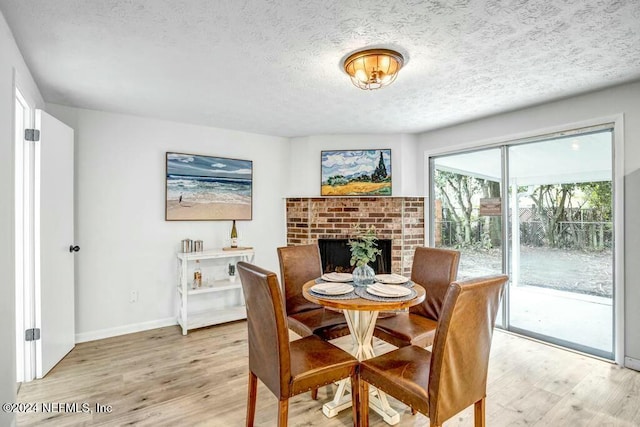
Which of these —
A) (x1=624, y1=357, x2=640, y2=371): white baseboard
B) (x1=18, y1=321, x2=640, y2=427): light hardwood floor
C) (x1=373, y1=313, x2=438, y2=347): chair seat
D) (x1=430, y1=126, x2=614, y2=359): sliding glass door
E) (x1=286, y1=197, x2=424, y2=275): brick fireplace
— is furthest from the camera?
(x1=286, y1=197, x2=424, y2=275): brick fireplace

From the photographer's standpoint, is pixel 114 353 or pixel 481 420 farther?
pixel 114 353

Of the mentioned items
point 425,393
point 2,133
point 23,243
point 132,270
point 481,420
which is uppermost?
point 2,133

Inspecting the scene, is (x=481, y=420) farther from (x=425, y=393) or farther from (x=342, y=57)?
(x=342, y=57)

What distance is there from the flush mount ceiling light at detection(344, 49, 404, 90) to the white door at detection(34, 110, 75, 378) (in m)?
2.39

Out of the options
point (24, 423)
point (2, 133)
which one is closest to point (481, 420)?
point (24, 423)

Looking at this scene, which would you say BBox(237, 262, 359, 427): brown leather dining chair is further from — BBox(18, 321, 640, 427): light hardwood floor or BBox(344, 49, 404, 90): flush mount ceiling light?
BBox(344, 49, 404, 90): flush mount ceiling light

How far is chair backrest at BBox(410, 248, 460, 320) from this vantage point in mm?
2508

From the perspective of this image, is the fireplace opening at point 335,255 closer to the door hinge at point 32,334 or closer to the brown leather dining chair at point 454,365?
the brown leather dining chair at point 454,365

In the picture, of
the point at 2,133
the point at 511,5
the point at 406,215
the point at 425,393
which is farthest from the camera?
the point at 406,215

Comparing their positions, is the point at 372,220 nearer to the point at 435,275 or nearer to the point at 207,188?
the point at 435,275

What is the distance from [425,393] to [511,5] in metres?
1.91

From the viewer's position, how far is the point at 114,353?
3.00m

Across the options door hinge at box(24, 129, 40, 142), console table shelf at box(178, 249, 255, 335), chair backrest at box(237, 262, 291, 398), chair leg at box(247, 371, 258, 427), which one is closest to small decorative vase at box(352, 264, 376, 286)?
chair backrest at box(237, 262, 291, 398)

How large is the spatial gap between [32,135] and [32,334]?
1504 mm
